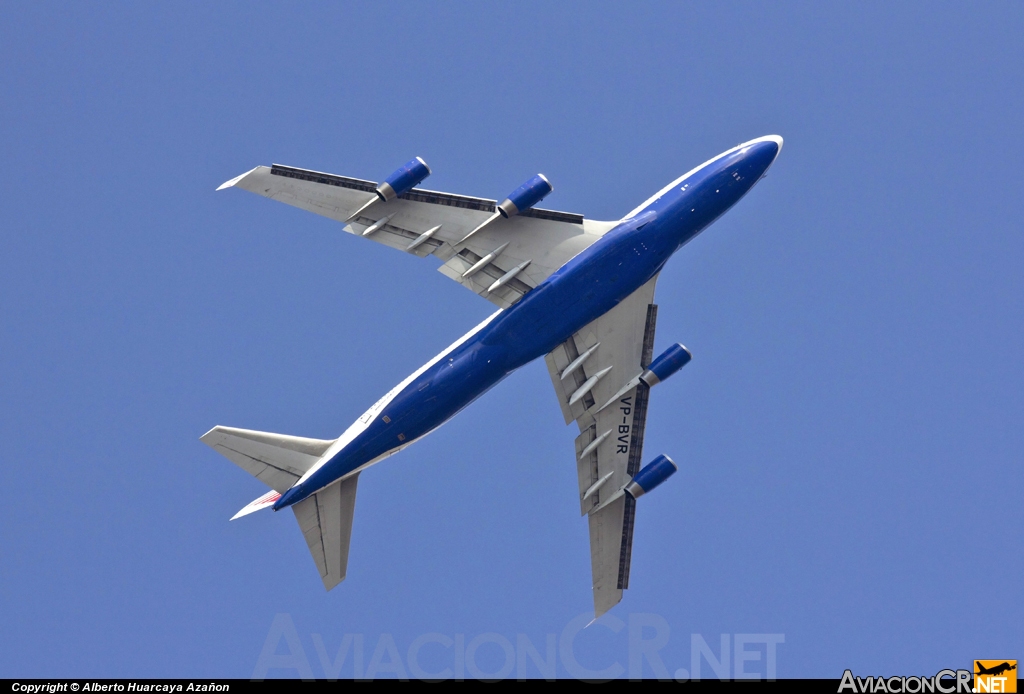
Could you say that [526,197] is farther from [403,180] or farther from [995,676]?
[995,676]

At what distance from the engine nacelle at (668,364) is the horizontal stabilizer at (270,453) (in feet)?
50.1

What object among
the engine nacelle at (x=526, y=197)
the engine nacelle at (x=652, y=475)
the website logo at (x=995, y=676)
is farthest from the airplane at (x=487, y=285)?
the website logo at (x=995, y=676)

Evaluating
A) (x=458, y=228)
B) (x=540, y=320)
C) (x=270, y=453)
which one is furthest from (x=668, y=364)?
(x=270, y=453)

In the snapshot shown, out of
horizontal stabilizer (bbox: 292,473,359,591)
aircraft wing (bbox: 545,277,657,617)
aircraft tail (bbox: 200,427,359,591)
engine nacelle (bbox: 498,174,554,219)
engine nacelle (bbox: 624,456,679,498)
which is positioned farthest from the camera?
engine nacelle (bbox: 624,456,679,498)

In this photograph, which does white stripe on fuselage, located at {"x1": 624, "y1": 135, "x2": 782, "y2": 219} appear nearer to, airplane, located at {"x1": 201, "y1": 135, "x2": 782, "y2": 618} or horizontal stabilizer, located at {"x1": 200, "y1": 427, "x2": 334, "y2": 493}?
airplane, located at {"x1": 201, "y1": 135, "x2": 782, "y2": 618}

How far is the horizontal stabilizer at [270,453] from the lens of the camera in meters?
46.4

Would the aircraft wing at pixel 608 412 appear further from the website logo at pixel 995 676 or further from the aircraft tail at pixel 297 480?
the website logo at pixel 995 676

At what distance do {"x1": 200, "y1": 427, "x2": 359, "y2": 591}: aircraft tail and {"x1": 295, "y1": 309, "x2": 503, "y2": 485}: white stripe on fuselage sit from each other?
0.36 m

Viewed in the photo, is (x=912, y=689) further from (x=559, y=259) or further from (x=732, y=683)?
(x=559, y=259)

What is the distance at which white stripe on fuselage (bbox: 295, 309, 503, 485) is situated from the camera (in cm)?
4638

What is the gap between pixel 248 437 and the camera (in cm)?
4662

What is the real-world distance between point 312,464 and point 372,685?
9.85 meters

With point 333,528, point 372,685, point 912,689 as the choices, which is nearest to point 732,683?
point 912,689

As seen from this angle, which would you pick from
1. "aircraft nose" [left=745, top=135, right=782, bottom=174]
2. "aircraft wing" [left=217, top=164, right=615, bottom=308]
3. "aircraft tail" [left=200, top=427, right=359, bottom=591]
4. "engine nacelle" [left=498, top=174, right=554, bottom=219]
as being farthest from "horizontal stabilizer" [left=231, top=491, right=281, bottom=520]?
"aircraft nose" [left=745, top=135, right=782, bottom=174]
